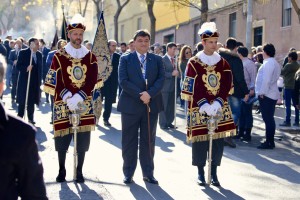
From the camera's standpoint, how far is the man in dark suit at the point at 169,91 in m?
13.9

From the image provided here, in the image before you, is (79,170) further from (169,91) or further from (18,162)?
(169,91)

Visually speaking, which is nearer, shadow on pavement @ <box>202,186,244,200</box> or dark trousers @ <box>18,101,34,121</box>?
shadow on pavement @ <box>202,186,244,200</box>

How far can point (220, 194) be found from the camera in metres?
7.49

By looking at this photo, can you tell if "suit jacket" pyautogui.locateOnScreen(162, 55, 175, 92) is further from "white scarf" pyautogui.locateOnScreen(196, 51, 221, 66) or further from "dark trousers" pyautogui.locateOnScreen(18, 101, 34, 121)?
"white scarf" pyautogui.locateOnScreen(196, 51, 221, 66)

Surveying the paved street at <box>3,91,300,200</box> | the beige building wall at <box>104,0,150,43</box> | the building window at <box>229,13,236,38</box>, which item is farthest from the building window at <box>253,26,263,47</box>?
the beige building wall at <box>104,0,150,43</box>

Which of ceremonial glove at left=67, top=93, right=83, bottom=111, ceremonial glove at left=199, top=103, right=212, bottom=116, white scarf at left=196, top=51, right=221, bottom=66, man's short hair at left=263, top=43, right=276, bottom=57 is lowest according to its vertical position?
ceremonial glove at left=199, top=103, right=212, bottom=116

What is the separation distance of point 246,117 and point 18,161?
9.55m

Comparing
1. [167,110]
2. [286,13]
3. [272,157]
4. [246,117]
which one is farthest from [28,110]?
[286,13]

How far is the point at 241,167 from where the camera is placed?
9.37 metres

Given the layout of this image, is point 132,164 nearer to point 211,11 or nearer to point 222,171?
point 222,171

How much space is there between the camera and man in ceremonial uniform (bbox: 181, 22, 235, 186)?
25.3 ft

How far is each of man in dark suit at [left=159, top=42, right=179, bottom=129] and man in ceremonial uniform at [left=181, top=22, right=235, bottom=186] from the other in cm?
594

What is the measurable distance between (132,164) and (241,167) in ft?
6.91

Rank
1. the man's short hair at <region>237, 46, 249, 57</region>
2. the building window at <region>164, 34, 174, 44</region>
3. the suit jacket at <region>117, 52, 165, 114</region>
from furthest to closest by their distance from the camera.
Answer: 1. the building window at <region>164, 34, 174, 44</region>
2. the man's short hair at <region>237, 46, 249, 57</region>
3. the suit jacket at <region>117, 52, 165, 114</region>
